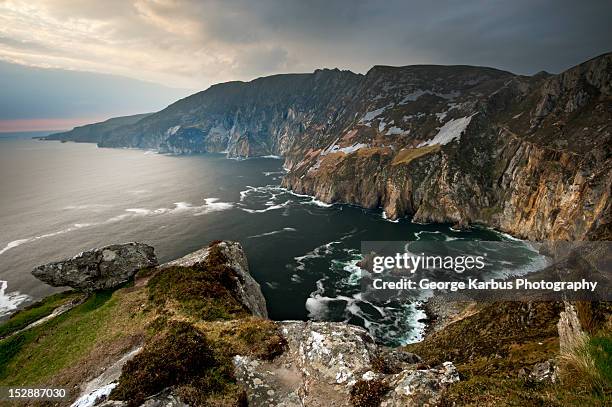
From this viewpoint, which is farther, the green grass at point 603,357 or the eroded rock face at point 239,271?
the eroded rock face at point 239,271

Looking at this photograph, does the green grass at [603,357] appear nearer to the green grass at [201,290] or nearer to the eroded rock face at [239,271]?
the green grass at [201,290]

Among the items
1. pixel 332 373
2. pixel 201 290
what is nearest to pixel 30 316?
pixel 201 290

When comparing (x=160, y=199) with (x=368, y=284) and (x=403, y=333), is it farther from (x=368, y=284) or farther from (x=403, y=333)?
(x=403, y=333)

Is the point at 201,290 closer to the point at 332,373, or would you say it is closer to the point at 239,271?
the point at 239,271

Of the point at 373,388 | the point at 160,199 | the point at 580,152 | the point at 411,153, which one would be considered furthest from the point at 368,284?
the point at 160,199

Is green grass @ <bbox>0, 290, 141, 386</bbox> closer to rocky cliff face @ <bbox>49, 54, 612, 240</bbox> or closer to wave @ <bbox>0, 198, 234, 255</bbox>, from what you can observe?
rocky cliff face @ <bbox>49, 54, 612, 240</bbox>

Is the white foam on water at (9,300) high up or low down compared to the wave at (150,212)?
down

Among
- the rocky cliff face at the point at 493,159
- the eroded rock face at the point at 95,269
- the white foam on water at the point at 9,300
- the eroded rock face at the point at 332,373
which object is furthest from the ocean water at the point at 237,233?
the eroded rock face at the point at 332,373
